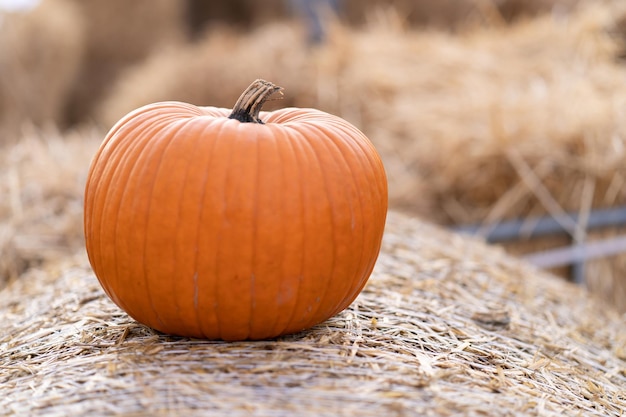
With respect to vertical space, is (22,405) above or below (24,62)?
below

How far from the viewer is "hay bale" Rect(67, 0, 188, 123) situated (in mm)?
6887

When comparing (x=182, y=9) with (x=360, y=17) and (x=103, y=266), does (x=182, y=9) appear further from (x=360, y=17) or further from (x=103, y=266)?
(x=103, y=266)

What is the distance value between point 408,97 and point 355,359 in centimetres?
317

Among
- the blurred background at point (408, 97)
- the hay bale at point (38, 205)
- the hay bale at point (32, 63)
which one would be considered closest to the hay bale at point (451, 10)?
the blurred background at point (408, 97)

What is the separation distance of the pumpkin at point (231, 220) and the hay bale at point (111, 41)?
5755 millimetres

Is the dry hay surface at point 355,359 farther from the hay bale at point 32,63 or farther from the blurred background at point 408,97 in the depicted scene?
the hay bale at point 32,63

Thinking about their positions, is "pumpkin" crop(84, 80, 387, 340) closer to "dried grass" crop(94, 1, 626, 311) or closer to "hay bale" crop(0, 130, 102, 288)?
"hay bale" crop(0, 130, 102, 288)

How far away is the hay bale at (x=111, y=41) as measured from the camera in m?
6.89

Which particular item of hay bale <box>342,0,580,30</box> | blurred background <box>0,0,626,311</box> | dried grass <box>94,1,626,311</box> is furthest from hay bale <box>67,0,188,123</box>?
hay bale <box>342,0,580,30</box>

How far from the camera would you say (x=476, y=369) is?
1.53 meters

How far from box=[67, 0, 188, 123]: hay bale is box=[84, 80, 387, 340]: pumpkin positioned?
5.75 m

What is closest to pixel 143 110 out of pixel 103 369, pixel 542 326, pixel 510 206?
pixel 103 369

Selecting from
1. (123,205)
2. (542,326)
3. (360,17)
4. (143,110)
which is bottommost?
(542,326)

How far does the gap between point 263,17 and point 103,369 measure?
6.74 meters
